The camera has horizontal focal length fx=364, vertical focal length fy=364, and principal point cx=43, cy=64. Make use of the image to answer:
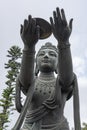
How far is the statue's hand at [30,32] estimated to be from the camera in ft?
18.8

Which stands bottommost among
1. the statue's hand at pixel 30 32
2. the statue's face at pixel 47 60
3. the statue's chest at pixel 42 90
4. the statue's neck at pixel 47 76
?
the statue's chest at pixel 42 90

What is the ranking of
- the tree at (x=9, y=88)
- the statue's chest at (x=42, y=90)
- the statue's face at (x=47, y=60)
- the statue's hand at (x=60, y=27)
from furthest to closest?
the tree at (x=9, y=88), the statue's face at (x=47, y=60), the statue's chest at (x=42, y=90), the statue's hand at (x=60, y=27)

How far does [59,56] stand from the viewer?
5.82 meters

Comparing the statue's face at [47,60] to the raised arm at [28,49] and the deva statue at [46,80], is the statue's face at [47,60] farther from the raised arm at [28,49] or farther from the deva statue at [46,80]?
the raised arm at [28,49]

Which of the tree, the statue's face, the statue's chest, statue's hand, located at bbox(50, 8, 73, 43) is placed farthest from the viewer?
the tree

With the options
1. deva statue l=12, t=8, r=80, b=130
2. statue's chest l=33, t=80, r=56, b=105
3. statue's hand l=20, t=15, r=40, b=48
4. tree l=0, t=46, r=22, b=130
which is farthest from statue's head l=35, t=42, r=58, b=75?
tree l=0, t=46, r=22, b=130

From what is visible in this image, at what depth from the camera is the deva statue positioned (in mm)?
5737

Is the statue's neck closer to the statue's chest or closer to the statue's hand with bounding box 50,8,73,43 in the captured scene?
the statue's chest

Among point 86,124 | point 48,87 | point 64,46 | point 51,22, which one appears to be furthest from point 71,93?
point 86,124

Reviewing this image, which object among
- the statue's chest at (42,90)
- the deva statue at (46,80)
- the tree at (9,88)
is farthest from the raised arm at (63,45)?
the tree at (9,88)

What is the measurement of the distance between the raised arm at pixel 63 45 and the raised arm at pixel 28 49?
1.05ft

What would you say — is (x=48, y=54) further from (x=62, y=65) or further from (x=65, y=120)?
(x=65, y=120)

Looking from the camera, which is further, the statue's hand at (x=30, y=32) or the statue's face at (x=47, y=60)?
the statue's face at (x=47, y=60)

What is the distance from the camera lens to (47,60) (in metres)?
6.21
